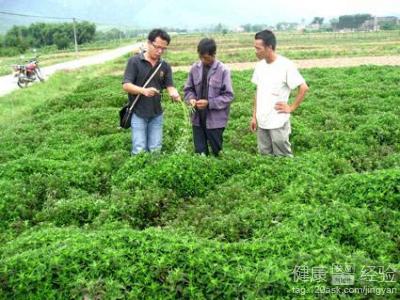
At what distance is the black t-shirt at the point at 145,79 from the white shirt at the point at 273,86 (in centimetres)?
148

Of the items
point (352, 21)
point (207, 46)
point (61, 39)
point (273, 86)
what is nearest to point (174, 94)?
point (207, 46)

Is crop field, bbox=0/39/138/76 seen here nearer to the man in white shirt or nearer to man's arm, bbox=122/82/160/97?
man's arm, bbox=122/82/160/97

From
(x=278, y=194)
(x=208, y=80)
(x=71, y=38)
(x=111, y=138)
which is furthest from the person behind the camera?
(x=71, y=38)

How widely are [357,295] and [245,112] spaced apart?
8771mm

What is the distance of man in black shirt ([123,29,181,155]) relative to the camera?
287 inches

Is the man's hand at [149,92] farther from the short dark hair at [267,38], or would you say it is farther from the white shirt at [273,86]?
the short dark hair at [267,38]

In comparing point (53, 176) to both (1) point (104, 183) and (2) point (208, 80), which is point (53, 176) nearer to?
(1) point (104, 183)

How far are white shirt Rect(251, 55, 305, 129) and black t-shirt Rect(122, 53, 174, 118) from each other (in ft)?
4.86

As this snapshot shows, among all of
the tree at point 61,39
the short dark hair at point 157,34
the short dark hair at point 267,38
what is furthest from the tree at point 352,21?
the short dark hair at point 157,34

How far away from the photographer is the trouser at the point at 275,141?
24.4 ft

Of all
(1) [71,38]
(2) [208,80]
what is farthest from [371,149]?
(1) [71,38]

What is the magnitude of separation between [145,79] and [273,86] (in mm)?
2017

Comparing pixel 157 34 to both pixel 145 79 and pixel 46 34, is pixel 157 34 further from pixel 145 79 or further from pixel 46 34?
pixel 46 34

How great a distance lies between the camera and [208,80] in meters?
7.57
